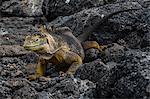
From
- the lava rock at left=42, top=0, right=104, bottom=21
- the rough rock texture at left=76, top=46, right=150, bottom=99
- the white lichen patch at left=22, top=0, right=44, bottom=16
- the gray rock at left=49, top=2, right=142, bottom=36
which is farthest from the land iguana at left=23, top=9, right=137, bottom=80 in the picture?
the white lichen patch at left=22, top=0, right=44, bottom=16

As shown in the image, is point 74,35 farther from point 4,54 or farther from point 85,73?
point 85,73

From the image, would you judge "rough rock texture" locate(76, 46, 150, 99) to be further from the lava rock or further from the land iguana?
the lava rock

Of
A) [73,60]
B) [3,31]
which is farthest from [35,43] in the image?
[3,31]

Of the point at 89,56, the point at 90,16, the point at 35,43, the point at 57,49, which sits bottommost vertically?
the point at 89,56

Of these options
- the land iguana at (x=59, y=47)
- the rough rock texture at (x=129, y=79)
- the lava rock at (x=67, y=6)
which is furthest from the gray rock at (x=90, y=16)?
the rough rock texture at (x=129, y=79)

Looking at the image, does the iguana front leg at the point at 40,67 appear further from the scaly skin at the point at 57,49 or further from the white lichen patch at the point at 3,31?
the white lichen patch at the point at 3,31

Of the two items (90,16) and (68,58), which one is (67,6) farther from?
(68,58)
